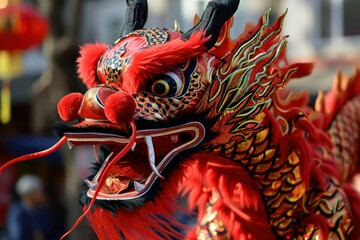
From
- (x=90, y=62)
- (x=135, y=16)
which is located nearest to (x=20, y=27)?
(x=135, y=16)

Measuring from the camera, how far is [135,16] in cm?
250

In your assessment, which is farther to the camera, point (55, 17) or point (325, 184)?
point (55, 17)

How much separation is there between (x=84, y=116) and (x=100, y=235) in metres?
0.34

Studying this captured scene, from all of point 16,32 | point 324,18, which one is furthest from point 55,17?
point 324,18

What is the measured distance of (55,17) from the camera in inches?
265

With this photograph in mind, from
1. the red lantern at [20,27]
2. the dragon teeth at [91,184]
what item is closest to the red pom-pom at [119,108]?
the dragon teeth at [91,184]

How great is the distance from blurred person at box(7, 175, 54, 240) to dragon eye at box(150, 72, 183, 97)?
4.14 meters

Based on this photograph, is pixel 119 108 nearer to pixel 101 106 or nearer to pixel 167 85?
pixel 101 106

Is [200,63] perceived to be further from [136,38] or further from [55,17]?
[55,17]

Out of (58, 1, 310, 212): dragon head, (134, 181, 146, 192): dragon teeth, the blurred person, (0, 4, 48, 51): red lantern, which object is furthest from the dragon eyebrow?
(0, 4, 48, 51): red lantern

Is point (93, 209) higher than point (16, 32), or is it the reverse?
point (93, 209)

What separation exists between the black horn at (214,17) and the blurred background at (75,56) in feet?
7.24

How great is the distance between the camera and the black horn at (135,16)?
248 cm

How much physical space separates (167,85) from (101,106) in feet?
0.69
